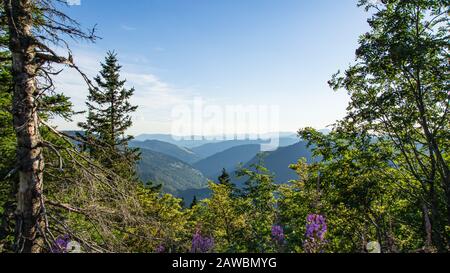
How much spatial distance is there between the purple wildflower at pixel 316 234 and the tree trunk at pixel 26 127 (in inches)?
151

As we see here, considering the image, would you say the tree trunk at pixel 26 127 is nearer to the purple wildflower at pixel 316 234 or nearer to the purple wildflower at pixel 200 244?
the purple wildflower at pixel 200 244

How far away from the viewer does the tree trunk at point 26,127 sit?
14.3 ft

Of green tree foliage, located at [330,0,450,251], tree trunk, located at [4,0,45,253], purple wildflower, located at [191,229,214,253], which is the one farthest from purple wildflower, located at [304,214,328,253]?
green tree foliage, located at [330,0,450,251]

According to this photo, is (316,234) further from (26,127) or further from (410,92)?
(410,92)

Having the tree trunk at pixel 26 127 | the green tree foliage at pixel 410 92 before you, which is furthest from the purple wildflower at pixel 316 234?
the green tree foliage at pixel 410 92

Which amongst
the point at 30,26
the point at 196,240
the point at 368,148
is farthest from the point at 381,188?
the point at 30,26

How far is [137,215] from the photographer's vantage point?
5125 millimetres

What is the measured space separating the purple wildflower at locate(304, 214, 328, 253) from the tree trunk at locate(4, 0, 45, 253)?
383 centimetres

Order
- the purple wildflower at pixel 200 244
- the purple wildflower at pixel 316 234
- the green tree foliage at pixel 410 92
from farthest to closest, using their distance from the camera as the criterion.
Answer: the green tree foliage at pixel 410 92 < the purple wildflower at pixel 200 244 < the purple wildflower at pixel 316 234

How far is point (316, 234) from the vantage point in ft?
13.3

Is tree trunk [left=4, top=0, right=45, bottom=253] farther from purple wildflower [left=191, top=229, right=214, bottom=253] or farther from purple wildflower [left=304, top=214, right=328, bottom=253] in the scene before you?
purple wildflower [left=304, top=214, right=328, bottom=253]

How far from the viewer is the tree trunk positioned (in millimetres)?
4359

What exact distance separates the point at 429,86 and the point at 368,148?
307 centimetres
